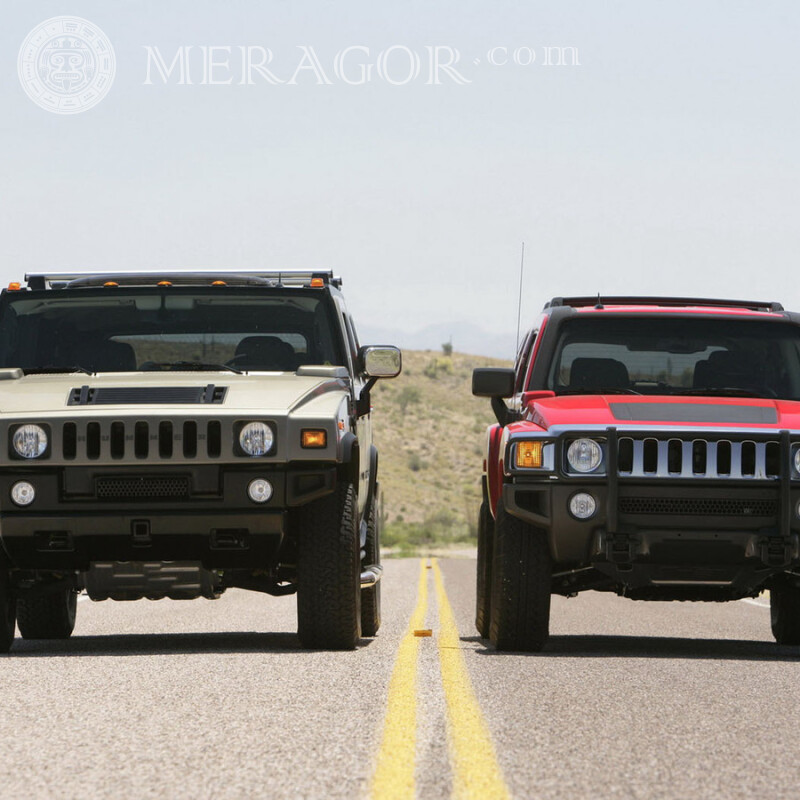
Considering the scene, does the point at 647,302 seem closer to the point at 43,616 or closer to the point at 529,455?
the point at 529,455

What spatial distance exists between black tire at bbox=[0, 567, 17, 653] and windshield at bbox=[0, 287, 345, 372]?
65.7 inches

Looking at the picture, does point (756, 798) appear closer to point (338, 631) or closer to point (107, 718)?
point (107, 718)

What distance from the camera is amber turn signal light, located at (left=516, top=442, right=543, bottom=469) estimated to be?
964cm

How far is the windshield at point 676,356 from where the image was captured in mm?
10875

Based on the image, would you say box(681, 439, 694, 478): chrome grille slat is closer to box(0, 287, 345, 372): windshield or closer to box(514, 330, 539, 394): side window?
box(514, 330, 539, 394): side window

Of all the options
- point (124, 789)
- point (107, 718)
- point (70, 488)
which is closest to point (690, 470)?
point (70, 488)

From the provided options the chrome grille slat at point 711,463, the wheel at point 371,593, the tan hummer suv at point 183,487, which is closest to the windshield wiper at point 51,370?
the tan hummer suv at point 183,487

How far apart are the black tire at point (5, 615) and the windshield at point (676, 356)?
12.9ft

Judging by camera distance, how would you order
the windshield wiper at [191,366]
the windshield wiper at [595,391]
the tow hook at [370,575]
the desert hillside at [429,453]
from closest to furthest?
the windshield wiper at [191,366]
the tow hook at [370,575]
the windshield wiper at [595,391]
the desert hillside at [429,453]

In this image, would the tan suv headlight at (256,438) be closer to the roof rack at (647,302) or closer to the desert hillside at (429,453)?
the roof rack at (647,302)

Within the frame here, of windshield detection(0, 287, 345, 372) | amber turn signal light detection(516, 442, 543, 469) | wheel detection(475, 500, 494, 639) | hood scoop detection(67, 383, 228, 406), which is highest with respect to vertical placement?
windshield detection(0, 287, 345, 372)

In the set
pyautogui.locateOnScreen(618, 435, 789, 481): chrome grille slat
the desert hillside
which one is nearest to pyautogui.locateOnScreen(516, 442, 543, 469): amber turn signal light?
pyautogui.locateOnScreen(618, 435, 789, 481): chrome grille slat

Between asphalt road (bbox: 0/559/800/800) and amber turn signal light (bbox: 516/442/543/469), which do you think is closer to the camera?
asphalt road (bbox: 0/559/800/800)

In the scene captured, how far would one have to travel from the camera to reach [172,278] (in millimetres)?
11211
